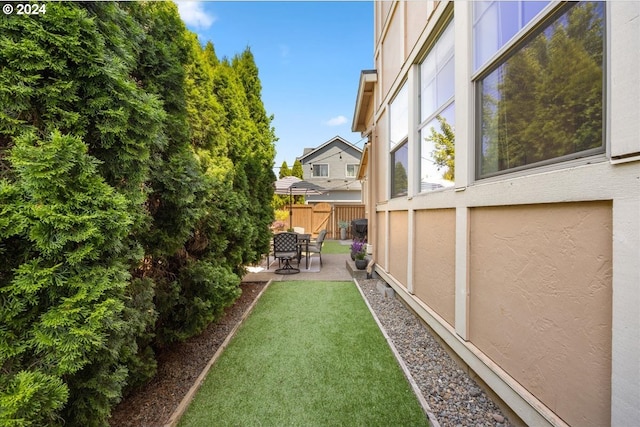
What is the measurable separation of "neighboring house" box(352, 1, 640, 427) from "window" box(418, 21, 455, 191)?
33 millimetres

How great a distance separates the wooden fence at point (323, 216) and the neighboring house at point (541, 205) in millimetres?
12051

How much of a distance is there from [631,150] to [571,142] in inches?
17.4

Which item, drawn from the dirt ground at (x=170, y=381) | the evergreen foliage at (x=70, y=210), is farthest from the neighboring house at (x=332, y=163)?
the evergreen foliage at (x=70, y=210)

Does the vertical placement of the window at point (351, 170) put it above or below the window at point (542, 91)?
above

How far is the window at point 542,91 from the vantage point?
1494 millimetres

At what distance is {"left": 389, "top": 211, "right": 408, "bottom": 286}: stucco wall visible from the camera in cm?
468

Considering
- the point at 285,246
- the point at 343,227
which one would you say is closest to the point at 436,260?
the point at 285,246

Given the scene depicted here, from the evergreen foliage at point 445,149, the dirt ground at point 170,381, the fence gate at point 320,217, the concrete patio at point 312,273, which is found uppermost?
the evergreen foliage at point 445,149

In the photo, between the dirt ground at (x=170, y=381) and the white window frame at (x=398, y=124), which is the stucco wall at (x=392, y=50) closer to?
the white window frame at (x=398, y=124)

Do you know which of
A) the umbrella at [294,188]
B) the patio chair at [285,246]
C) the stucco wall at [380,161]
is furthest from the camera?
the umbrella at [294,188]

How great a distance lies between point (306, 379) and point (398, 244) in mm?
3084

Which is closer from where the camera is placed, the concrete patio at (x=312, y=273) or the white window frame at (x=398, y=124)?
the white window frame at (x=398, y=124)

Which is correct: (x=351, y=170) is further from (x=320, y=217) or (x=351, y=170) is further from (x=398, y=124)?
(x=398, y=124)

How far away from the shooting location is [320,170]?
2534cm
